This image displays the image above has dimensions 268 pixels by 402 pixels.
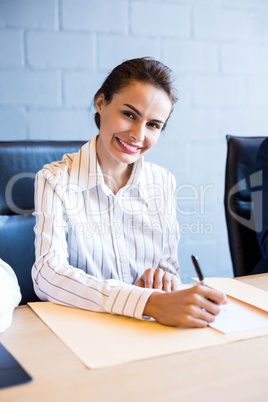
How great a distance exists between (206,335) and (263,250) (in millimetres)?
741

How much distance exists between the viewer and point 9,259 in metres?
1.43

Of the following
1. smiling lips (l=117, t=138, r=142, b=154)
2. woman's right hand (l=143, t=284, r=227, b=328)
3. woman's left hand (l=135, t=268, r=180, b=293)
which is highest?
smiling lips (l=117, t=138, r=142, b=154)

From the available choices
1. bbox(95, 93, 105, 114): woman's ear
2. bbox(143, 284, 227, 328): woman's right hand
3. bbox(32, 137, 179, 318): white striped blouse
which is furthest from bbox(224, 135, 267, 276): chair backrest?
bbox(143, 284, 227, 328): woman's right hand

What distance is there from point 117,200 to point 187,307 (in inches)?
21.8

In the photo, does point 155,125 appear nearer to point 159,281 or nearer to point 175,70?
point 159,281

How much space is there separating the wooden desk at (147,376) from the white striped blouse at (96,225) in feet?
1.00

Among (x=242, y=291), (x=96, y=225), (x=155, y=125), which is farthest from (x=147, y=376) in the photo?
(x=155, y=125)

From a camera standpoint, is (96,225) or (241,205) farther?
(241,205)

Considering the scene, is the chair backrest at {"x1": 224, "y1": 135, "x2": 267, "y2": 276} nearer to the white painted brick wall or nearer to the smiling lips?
the smiling lips

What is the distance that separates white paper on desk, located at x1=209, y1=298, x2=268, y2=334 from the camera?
914 millimetres

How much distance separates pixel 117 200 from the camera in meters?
1.42

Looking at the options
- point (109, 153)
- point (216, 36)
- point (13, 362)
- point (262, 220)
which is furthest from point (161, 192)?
point (216, 36)

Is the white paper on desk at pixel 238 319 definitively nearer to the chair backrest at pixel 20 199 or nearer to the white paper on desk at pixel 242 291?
the white paper on desk at pixel 242 291

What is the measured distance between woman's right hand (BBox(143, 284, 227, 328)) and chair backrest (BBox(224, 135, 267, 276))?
0.66m
